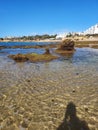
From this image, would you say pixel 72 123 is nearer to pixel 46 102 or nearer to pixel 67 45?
pixel 46 102

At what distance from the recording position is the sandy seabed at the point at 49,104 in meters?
8.12

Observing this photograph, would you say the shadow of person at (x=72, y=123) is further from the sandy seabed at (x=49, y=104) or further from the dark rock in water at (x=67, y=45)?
the dark rock in water at (x=67, y=45)

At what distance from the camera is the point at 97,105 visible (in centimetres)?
995

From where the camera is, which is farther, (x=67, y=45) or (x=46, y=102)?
(x=67, y=45)

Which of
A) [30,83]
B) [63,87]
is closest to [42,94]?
[63,87]

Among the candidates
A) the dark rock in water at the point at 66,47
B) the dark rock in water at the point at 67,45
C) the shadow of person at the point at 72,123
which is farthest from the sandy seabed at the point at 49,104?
the dark rock in water at the point at 66,47

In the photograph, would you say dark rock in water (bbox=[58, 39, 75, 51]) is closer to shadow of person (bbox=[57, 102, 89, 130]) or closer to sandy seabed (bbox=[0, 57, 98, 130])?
sandy seabed (bbox=[0, 57, 98, 130])

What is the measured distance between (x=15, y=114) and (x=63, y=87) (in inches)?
197

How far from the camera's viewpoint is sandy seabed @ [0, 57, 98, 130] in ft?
26.7

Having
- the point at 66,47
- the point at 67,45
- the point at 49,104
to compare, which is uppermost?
the point at 67,45

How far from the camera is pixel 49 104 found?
10180 millimetres

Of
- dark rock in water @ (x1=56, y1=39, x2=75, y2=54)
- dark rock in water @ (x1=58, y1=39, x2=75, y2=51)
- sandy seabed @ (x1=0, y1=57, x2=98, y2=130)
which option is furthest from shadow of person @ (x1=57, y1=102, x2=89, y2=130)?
dark rock in water @ (x1=56, y1=39, x2=75, y2=54)

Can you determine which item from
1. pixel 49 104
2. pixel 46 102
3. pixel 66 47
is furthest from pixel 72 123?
pixel 66 47

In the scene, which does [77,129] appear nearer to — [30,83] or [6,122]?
[6,122]
